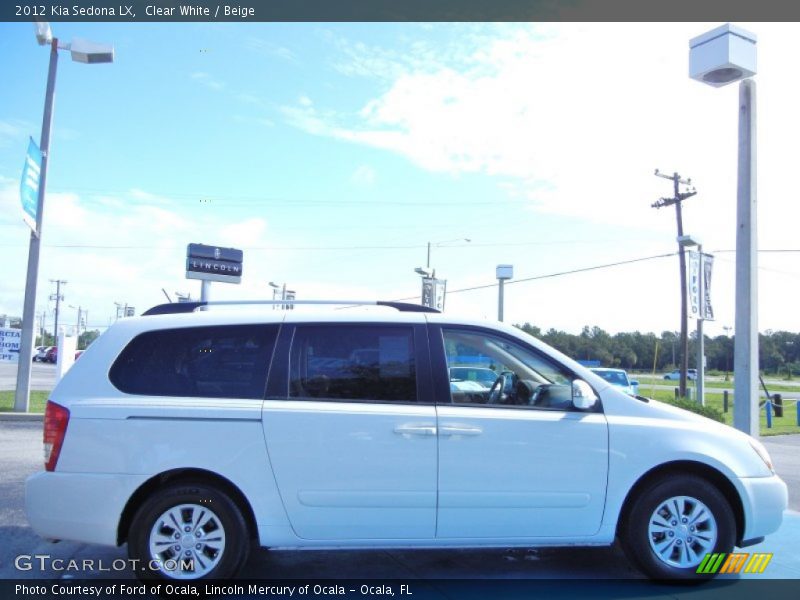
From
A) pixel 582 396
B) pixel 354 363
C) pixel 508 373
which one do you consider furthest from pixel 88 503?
pixel 582 396

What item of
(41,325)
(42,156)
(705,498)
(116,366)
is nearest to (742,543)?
(705,498)

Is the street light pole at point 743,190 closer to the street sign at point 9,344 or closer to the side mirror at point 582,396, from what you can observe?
the side mirror at point 582,396

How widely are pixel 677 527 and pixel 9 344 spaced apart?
15.9m

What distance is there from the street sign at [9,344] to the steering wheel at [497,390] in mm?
14146

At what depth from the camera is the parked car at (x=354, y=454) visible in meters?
4.43

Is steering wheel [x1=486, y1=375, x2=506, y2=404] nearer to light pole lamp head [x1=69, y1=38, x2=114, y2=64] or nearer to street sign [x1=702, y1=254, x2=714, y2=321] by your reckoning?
light pole lamp head [x1=69, y1=38, x2=114, y2=64]

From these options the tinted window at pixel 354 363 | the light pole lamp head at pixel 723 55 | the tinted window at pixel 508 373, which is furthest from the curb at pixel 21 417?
the light pole lamp head at pixel 723 55

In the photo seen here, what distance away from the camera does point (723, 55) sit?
709 centimetres

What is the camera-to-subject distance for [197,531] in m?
4.45

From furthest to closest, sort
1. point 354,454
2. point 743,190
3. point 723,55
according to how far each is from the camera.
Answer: point 743,190 < point 723,55 < point 354,454

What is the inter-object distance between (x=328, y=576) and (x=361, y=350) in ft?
5.48

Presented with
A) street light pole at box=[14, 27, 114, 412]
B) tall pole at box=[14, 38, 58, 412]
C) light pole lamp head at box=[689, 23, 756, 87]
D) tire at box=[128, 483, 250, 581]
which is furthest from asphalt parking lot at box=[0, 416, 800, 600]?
tall pole at box=[14, 38, 58, 412]

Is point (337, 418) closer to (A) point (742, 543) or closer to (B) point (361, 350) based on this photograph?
(B) point (361, 350)

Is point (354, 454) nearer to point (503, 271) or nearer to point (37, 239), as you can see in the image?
point (37, 239)
